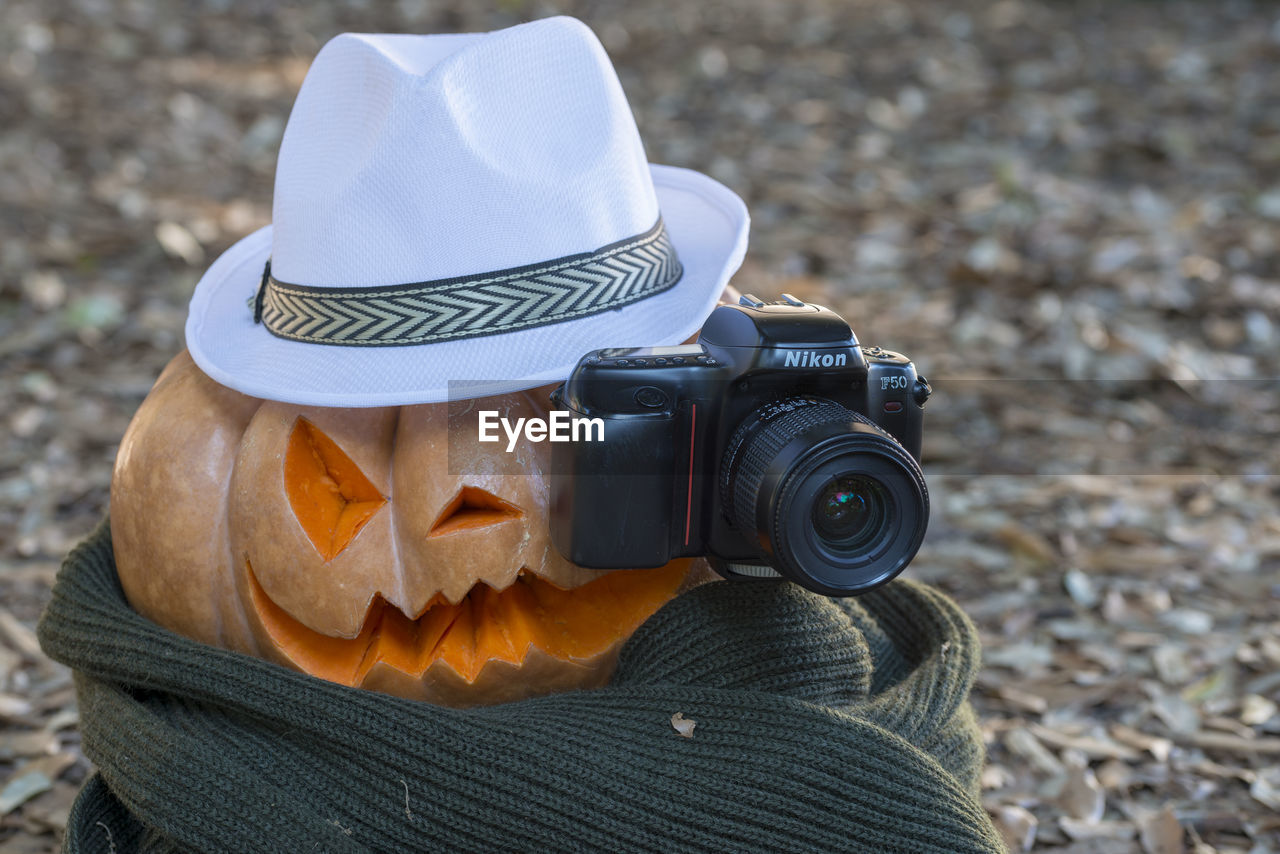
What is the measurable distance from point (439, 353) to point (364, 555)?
262 mm

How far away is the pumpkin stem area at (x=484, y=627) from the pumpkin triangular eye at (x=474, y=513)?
10cm

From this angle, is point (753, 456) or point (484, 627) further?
point (484, 627)

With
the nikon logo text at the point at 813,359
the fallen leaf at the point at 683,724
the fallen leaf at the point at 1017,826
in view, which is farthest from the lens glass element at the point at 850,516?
the fallen leaf at the point at 1017,826

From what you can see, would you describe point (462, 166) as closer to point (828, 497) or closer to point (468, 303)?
point (468, 303)

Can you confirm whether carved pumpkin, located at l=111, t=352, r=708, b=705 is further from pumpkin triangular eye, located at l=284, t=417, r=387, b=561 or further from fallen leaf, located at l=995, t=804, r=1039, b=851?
Answer: fallen leaf, located at l=995, t=804, r=1039, b=851

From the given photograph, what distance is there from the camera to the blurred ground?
223cm

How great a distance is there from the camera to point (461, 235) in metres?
1.53

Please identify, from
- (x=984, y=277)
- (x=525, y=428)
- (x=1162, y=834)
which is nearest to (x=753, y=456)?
(x=525, y=428)

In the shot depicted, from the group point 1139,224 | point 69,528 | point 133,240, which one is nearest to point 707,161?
point 1139,224

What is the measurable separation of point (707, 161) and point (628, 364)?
13.4 ft

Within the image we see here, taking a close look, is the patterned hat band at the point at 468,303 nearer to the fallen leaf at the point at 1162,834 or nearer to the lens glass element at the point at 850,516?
the lens glass element at the point at 850,516

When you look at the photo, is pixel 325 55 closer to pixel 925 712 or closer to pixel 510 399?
pixel 510 399

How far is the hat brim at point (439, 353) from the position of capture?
4.88ft

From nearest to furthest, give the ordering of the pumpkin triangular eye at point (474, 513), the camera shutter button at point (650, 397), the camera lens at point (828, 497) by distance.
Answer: the camera lens at point (828, 497)
the camera shutter button at point (650, 397)
the pumpkin triangular eye at point (474, 513)
